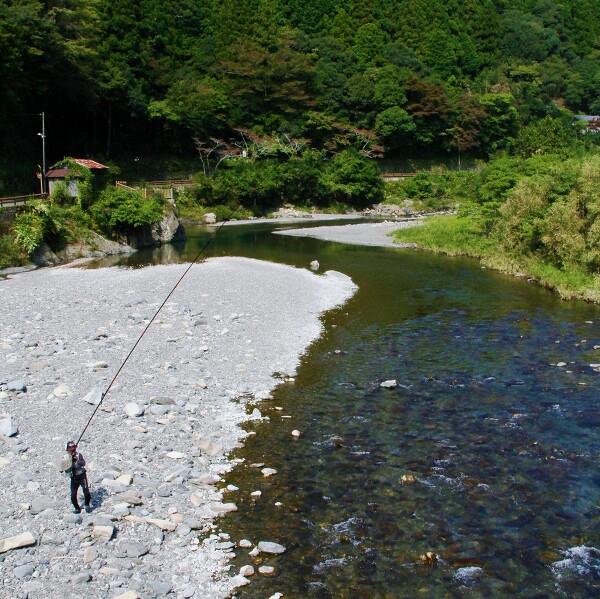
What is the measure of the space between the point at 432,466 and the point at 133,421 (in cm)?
563

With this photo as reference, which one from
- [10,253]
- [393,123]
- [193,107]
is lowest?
[10,253]

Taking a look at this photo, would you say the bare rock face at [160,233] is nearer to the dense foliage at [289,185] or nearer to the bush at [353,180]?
the dense foliage at [289,185]

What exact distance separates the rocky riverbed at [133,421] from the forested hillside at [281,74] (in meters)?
29.5

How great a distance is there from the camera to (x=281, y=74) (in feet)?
228

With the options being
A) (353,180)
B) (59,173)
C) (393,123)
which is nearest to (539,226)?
(59,173)

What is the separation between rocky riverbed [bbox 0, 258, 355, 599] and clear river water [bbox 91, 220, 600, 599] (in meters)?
0.61

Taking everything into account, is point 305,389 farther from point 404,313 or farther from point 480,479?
point 404,313

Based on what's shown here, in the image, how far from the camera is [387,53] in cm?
8475

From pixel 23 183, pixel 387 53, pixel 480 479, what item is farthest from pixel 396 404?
pixel 387 53

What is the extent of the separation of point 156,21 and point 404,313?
55.4 m

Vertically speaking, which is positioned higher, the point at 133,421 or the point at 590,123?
the point at 590,123

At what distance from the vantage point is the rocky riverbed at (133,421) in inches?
305

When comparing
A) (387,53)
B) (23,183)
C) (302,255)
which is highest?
(387,53)

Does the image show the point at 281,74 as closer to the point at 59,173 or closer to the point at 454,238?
the point at 454,238
